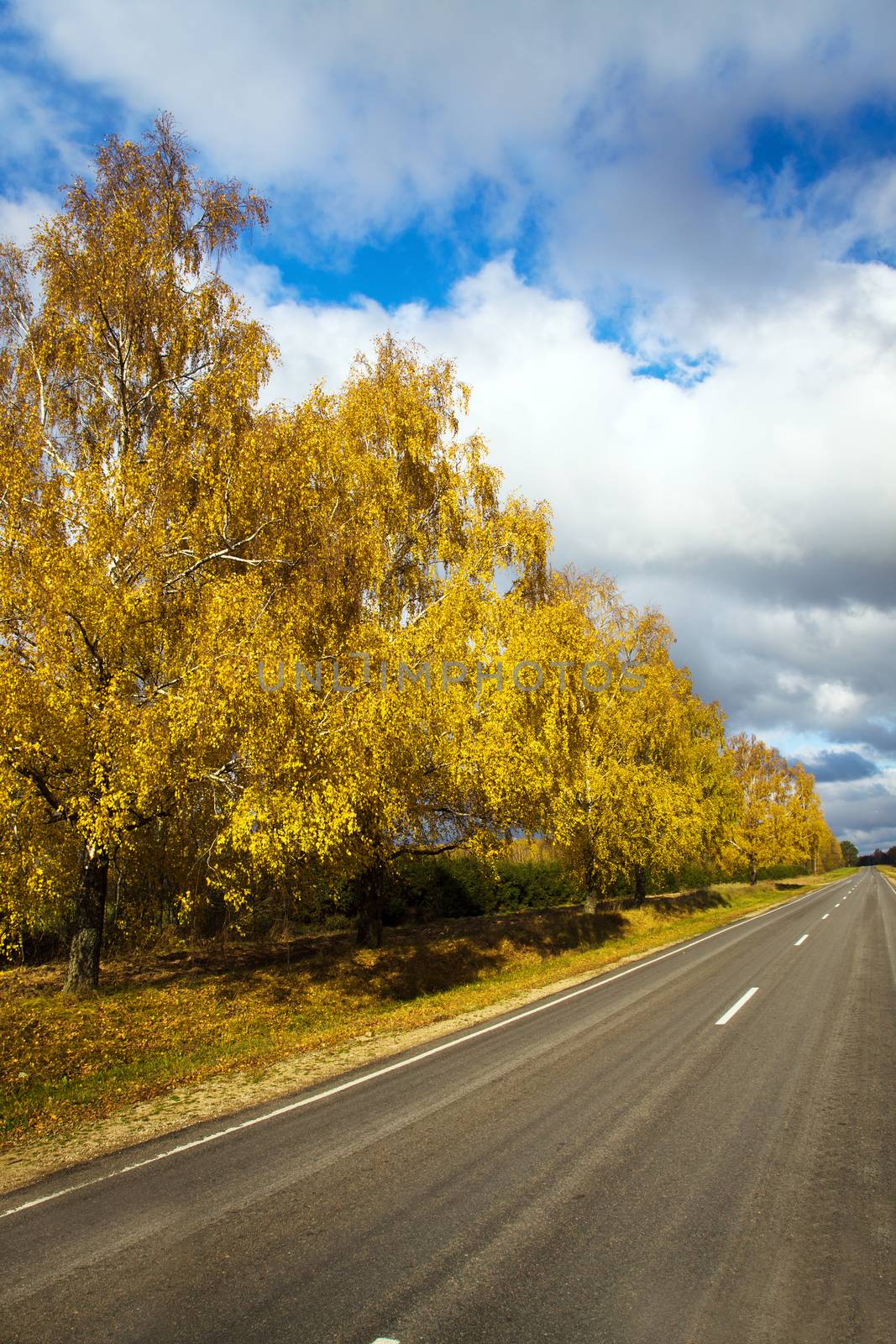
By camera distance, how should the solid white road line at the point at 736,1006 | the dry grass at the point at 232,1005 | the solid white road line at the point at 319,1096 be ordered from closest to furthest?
the solid white road line at the point at 319,1096 → the dry grass at the point at 232,1005 → the solid white road line at the point at 736,1006

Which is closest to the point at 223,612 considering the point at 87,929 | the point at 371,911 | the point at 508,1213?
the point at 87,929

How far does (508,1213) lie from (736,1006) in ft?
24.2

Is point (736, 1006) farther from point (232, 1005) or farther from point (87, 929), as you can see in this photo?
point (87, 929)

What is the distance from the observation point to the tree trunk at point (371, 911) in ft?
63.7

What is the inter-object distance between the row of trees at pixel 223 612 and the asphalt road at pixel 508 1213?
490cm

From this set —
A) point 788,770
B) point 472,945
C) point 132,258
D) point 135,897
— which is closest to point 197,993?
point 135,897

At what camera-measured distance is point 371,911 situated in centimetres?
→ 1952

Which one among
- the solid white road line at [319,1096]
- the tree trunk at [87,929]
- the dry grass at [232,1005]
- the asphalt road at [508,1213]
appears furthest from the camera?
the tree trunk at [87,929]

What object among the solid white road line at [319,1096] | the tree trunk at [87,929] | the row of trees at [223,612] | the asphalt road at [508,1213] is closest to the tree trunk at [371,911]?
the row of trees at [223,612]

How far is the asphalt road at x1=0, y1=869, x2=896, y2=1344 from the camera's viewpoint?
347 centimetres

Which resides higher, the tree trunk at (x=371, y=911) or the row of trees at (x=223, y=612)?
the row of trees at (x=223, y=612)

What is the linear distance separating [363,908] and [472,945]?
3054 millimetres

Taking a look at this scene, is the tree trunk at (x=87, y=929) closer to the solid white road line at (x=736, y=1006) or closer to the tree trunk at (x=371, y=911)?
the tree trunk at (x=371, y=911)

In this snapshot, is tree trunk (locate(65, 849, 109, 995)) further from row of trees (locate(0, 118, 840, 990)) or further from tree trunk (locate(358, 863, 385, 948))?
tree trunk (locate(358, 863, 385, 948))
